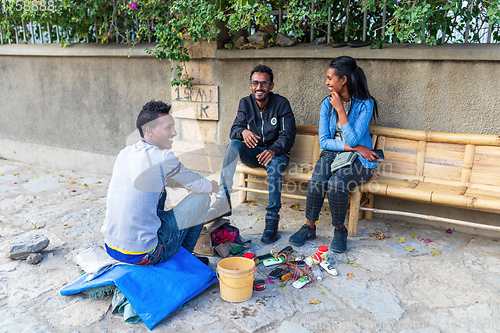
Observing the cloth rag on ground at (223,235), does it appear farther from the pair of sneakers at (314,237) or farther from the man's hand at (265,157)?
the man's hand at (265,157)

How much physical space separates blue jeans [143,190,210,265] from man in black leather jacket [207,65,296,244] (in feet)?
2.12

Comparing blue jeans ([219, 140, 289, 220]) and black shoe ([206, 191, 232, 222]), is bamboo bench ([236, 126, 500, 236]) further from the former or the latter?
black shoe ([206, 191, 232, 222])

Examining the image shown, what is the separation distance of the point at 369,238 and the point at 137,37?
3882 mm

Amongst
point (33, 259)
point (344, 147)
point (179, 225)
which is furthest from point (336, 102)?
point (33, 259)

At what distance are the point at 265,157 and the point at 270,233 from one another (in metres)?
0.75

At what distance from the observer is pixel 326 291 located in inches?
118

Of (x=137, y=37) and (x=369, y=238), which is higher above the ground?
(x=137, y=37)

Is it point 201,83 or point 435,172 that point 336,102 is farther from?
point 201,83

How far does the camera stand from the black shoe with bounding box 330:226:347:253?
359 cm

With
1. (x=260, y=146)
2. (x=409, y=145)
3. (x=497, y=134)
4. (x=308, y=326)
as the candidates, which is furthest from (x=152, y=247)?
(x=497, y=134)

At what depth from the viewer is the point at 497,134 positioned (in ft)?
12.4

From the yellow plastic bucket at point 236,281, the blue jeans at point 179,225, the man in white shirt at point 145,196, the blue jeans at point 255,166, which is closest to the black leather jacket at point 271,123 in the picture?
the blue jeans at point 255,166

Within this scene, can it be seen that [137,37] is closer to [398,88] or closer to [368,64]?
[368,64]

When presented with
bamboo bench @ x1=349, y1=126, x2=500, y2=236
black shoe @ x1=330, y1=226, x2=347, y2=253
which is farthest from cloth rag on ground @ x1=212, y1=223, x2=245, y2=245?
bamboo bench @ x1=349, y1=126, x2=500, y2=236
